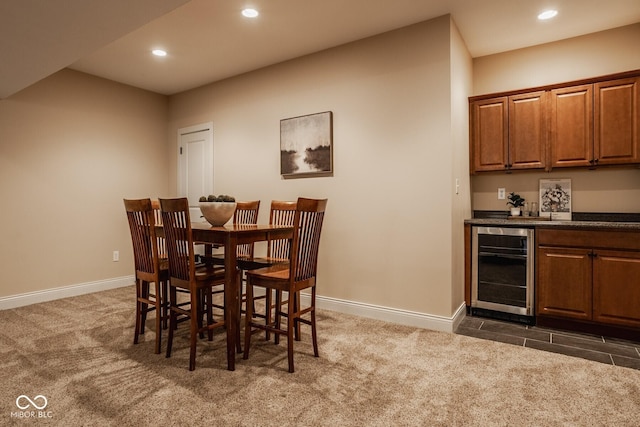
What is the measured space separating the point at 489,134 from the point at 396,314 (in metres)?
2.06

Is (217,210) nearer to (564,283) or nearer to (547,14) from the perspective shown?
Answer: (564,283)

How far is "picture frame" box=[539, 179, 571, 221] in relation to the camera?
3.54m

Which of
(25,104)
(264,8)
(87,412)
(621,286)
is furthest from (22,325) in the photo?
(621,286)

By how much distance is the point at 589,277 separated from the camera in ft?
9.69

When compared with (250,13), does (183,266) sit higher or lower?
lower

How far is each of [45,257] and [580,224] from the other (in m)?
5.45

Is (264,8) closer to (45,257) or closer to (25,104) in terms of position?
(25,104)

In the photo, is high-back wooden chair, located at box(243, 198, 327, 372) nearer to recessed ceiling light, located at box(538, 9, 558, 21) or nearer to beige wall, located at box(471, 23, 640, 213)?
beige wall, located at box(471, 23, 640, 213)

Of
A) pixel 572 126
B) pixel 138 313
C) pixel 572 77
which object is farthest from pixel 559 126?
pixel 138 313

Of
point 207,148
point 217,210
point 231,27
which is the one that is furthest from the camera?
point 207,148

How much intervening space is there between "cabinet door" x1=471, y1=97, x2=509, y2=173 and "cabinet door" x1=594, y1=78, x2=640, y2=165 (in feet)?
2.42

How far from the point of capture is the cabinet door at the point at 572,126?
3215 millimetres

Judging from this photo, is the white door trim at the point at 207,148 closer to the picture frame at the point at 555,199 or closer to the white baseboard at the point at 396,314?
the white baseboard at the point at 396,314

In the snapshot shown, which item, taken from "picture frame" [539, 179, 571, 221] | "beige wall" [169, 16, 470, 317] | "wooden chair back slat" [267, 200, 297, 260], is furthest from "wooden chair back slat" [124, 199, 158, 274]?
"picture frame" [539, 179, 571, 221]
